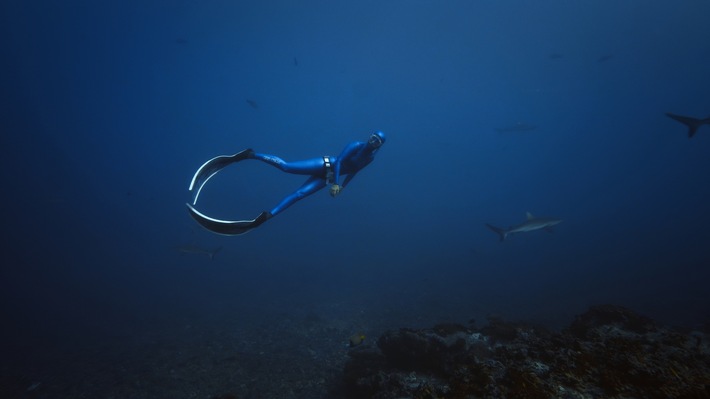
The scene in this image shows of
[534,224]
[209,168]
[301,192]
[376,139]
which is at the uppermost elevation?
[376,139]

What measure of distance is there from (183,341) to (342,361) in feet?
27.0

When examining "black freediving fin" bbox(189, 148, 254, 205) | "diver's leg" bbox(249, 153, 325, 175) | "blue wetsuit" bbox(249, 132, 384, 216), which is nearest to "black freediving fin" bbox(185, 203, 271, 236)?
"black freediving fin" bbox(189, 148, 254, 205)

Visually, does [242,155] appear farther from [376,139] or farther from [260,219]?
[376,139]

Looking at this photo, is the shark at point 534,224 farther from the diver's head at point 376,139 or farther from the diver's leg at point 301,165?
the diver's leg at point 301,165

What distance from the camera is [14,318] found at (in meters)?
22.0

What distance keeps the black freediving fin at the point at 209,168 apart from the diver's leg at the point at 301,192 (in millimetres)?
1442

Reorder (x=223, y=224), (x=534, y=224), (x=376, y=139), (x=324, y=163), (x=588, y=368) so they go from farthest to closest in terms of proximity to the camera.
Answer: (x=534, y=224), (x=324, y=163), (x=376, y=139), (x=223, y=224), (x=588, y=368)

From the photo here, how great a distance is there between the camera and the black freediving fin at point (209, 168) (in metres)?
6.54

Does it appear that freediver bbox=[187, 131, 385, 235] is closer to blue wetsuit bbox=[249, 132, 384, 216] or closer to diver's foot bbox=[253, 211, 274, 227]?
blue wetsuit bbox=[249, 132, 384, 216]

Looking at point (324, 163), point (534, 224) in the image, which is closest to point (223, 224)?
point (324, 163)

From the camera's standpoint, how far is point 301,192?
22.7 feet

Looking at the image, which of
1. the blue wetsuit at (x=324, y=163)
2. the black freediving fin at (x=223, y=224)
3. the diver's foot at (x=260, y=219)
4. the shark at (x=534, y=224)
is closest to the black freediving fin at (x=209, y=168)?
the blue wetsuit at (x=324, y=163)

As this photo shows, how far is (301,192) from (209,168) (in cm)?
214

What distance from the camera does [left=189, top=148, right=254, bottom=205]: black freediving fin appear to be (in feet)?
21.4
